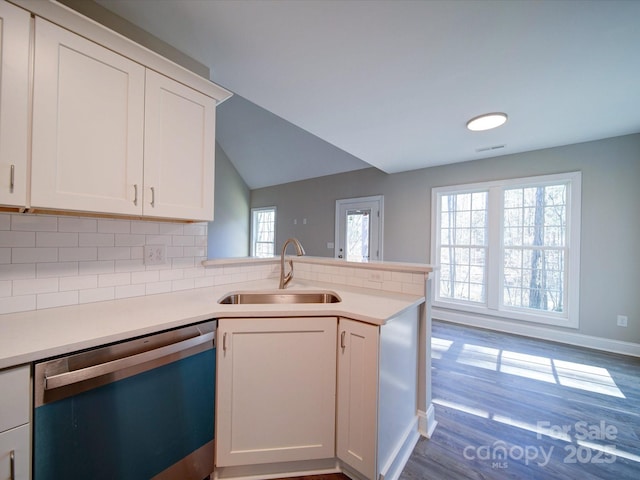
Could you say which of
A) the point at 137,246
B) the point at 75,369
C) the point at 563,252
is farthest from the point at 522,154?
the point at 75,369

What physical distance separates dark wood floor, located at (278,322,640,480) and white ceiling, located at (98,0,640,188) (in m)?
2.52

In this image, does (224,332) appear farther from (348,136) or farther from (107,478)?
(348,136)

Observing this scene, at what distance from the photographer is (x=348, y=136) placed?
3.06 metres

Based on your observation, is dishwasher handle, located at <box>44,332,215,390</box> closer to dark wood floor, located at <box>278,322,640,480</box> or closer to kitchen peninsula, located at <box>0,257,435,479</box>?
kitchen peninsula, located at <box>0,257,435,479</box>

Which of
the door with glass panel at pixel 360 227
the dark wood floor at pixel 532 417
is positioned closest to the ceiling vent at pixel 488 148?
the door with glass panel at pixel 360 227

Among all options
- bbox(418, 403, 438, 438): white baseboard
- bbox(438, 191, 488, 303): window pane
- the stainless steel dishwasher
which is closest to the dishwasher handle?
the stainless steel dishwasher

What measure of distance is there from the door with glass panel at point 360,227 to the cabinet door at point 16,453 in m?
4.39

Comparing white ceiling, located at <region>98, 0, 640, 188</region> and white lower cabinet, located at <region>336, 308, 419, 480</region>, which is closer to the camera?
white lower cabinet, located at <region>336, 308, 419, 480</region>

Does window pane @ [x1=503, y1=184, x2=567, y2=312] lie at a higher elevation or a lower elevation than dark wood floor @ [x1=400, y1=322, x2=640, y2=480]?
higher

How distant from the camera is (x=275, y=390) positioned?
126cm

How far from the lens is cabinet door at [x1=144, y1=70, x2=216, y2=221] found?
4.31 ft

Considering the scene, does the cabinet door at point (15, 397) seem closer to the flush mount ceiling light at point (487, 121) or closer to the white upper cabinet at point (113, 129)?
the white upper cabinet at point (113, 129)

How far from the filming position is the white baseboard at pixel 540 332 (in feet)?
9.42

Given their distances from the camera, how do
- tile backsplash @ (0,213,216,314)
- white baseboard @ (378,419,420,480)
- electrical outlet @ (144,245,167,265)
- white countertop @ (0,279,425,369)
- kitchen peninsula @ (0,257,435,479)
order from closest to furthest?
white countertop @ (0,279,425,369) < kitchen peninsula @ (0,257,435,479) < tile backsplash @ (0,213,216,314) < white baseboard @ (378,419,420,480) < electrical outlet @ (144,245,167,265)
